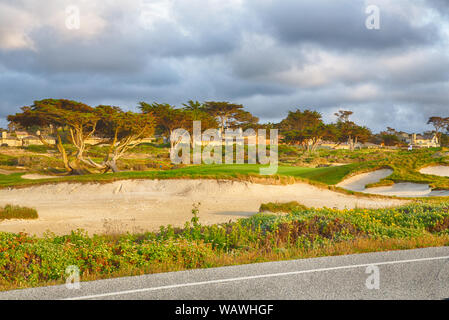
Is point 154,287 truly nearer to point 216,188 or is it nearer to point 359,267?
point 359,267

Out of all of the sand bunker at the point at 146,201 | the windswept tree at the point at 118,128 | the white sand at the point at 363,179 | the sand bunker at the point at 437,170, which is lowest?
the sand bunker at the point at 146,201

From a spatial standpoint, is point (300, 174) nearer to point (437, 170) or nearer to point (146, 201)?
point (437, 170)

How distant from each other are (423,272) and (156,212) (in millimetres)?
13287

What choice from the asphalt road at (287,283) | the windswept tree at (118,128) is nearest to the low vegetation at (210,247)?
the asphalt road at (287,283)

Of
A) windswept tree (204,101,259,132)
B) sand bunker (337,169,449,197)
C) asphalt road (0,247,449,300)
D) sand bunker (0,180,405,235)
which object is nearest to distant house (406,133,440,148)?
windswept tree (204,101,259,132)

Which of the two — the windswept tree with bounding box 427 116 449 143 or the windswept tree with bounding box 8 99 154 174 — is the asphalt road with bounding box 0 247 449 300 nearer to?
the windswept tree with bounding box 8 99 154 174

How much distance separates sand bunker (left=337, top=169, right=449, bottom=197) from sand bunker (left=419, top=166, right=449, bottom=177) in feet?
10.7

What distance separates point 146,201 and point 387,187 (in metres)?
Result: 17.5

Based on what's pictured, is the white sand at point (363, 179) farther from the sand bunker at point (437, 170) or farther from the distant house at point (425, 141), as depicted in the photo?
the distant house at point (425, 141)

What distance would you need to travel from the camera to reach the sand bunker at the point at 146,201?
14117 mm

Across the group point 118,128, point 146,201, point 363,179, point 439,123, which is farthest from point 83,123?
point 439,123

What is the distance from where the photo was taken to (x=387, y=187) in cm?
2648

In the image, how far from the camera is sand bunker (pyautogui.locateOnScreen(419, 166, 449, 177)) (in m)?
29.4

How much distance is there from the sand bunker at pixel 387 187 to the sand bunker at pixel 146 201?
4557 millimetres
